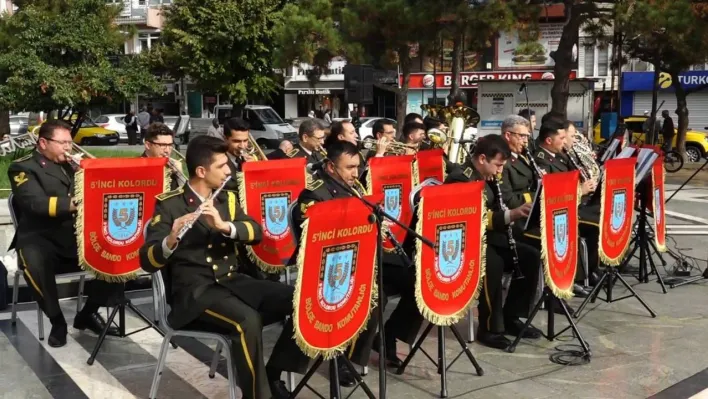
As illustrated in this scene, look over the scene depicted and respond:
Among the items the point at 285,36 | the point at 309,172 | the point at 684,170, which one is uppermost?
Answer: the point at 285,36

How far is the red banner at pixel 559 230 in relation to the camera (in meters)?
5.32

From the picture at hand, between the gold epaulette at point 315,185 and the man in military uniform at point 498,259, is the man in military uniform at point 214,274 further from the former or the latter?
the man in military uniform at point 498,259

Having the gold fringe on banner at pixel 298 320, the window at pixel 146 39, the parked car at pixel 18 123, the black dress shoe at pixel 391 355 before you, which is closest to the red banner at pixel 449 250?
the gold fringe on banner at pixel 298 320

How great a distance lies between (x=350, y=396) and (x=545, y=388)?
3.95 feet

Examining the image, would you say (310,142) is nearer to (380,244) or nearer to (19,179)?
(19,179)

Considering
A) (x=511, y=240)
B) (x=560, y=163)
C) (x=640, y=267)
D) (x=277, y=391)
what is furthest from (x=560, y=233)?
(x=640, y=267)

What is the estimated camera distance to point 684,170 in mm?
21328

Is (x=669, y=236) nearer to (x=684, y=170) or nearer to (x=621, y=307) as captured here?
(x=621, y=307)

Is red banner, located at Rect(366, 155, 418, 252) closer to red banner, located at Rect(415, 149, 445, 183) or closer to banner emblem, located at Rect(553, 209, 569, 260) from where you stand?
red banner, located at Rect(415, 149, 445, 183)

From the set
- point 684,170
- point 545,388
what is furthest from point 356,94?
point 684,170

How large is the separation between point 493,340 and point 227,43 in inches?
954

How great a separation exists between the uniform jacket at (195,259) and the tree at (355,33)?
1483 centimetres

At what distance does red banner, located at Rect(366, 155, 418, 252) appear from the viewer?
6.98 metres

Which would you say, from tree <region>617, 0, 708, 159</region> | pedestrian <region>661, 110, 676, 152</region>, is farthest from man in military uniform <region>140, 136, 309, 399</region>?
pedestrian <region>661, 110, 676, 152</region>
